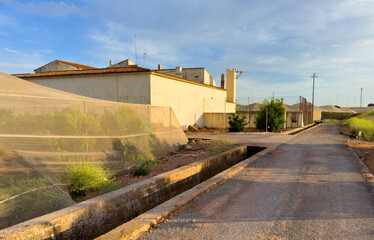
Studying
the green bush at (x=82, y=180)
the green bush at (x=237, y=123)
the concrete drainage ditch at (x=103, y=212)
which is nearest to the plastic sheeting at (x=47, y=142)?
the green bush at (x=82, y=180)

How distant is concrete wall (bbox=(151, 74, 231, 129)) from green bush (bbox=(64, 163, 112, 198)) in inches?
464

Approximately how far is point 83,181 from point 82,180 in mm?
30

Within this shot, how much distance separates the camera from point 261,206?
13.6 feet

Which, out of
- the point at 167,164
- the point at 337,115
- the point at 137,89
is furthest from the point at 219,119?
the point at 337,115

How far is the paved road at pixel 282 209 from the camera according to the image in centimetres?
322

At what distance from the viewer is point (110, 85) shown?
1781cm

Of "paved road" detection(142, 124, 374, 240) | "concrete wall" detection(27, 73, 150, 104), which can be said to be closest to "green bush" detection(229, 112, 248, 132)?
"concrete wall" detection(27, 73, 150, 104)

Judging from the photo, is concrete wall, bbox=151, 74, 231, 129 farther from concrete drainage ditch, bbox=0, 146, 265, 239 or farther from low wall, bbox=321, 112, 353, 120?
low wall, bbox=321, 112, 353, 120

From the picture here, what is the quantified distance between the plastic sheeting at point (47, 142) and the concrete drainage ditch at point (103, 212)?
29.2 inches

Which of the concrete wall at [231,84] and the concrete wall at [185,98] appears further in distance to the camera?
the concrete wall at [231,84]

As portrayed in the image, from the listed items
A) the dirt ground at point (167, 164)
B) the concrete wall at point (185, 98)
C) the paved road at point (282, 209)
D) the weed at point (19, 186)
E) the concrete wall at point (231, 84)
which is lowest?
the dirt ground at point (167, 164)

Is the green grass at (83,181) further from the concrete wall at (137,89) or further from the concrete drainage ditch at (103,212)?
the concrete wall at (137,89)

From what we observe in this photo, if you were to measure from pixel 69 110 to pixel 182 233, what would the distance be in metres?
4.21

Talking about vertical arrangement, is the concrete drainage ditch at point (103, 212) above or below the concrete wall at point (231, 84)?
below
